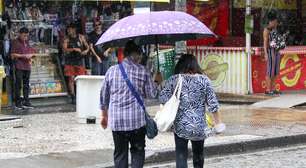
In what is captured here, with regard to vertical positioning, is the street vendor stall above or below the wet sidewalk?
above

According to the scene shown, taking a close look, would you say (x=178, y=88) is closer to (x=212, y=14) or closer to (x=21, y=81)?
(x=21, y=81)

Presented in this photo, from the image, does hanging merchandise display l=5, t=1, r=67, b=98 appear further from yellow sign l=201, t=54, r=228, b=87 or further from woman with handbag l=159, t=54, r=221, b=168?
woman with handbag l=159, t=54, r=221, b=168

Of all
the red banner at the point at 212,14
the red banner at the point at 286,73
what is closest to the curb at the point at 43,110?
the red banner at the point at 212,14

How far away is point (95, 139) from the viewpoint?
10438 millimetres

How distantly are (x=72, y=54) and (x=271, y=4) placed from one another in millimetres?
6470

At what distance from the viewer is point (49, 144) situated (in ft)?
32.8

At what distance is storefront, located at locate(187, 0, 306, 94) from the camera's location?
16266 mm

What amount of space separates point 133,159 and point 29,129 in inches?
197

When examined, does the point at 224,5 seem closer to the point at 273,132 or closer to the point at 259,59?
the point at 259,59

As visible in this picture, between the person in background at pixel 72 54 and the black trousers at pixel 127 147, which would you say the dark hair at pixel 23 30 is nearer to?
the person in background at pixel 72 54

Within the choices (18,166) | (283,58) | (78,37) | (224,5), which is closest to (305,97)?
(283,58)

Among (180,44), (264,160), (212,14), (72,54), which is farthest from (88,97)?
(212,14)

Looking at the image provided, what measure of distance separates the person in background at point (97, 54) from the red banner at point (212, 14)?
2943 mm

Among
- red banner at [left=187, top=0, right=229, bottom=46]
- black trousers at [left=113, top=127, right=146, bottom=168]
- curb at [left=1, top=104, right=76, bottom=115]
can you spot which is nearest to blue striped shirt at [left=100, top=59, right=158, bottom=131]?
black trousers at [left=113, top=127, right=146, bottom=168]
